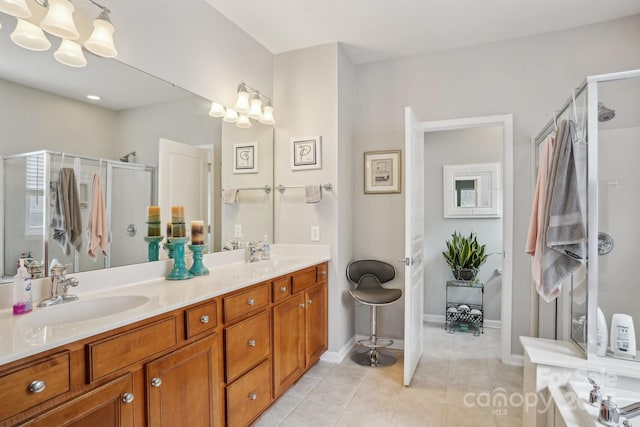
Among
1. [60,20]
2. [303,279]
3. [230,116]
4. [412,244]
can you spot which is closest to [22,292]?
[60,20]

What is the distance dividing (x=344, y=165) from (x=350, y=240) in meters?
0.70

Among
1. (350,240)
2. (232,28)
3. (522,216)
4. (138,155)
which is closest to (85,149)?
(138,155)

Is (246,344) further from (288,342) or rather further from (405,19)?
(405,19)

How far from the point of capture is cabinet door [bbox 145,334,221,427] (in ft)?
4.32

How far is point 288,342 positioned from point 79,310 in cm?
125

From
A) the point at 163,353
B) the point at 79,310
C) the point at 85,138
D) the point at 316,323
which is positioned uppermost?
the point at 85,138

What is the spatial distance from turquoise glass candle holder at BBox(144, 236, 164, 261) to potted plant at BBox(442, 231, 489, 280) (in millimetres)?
3006

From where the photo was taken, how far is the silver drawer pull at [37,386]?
0.95m

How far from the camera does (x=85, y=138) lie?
1.64m

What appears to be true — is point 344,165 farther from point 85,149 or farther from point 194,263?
point 85,149

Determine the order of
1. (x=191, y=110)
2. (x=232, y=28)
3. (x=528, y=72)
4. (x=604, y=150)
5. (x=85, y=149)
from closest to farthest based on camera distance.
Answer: (x=85, y=149), (x=604, y=150), (x=191, y=110), (x=232, y=28), (x=528, y=72)

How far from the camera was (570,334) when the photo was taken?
6.42ft

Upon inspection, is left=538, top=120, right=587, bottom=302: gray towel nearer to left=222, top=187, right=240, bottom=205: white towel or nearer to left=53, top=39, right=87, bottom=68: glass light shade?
left=222, top=187, right=240, bottom=205: white towel

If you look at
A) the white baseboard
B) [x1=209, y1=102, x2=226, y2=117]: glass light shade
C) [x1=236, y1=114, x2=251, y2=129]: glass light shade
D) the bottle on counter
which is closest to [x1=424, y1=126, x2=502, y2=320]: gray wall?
the white baseboard
